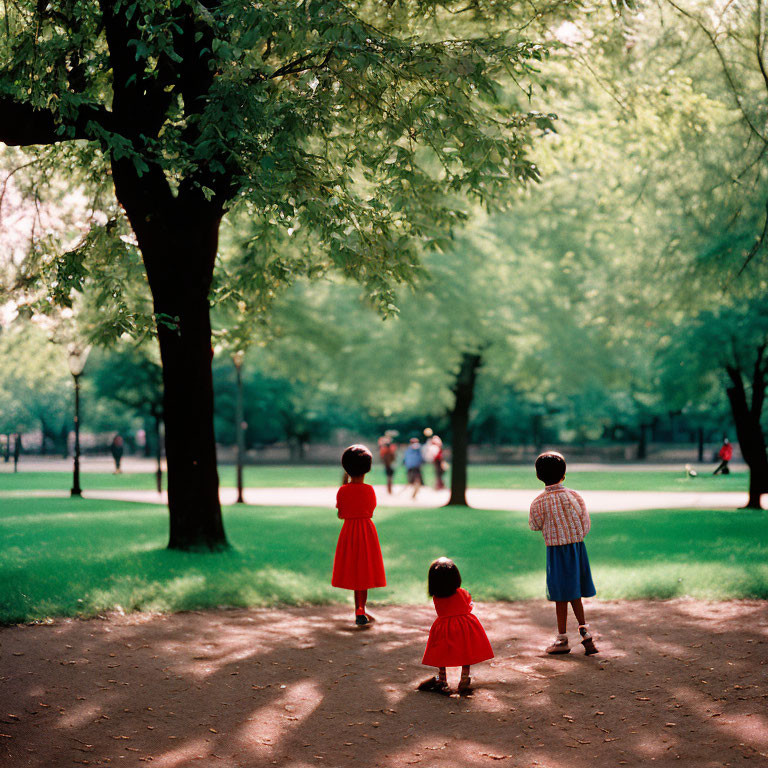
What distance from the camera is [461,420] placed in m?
22.4

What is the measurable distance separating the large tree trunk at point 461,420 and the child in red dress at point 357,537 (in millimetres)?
13982

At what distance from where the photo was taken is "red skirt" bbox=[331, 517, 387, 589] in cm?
764

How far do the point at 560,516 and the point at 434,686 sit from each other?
1637 mm

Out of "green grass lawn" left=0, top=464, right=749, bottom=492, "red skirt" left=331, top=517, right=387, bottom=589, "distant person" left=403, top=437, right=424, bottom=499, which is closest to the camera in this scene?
"red skirt" left=331, top=517, right=387, bottom=589

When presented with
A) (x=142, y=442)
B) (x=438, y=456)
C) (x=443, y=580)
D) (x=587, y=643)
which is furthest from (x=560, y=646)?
(x=142, y=442)

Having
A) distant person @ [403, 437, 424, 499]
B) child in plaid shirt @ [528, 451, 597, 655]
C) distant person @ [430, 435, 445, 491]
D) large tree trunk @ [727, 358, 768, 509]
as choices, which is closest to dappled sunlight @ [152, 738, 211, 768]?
child in plaid shirt @ [528, 451, 597, 655]

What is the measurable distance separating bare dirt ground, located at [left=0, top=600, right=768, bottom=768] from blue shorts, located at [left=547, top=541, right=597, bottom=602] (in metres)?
0.50

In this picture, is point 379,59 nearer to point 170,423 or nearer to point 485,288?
point 170,423

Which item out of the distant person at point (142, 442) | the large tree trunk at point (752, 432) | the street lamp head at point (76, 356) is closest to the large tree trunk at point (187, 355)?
the street lamp head at point (76, 356)

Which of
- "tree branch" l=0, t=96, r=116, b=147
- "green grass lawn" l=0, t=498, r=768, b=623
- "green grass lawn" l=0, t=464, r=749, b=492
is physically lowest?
"green grass lawn" l=0, t=464, r=749, b=492

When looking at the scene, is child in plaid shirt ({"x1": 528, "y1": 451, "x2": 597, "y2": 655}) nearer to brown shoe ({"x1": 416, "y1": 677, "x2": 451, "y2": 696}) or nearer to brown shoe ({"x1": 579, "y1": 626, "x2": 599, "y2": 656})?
brown shoe ({"x1": 579, "y1": 626, "x2": 599, "y2": 656})

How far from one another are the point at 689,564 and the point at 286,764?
8142 mm

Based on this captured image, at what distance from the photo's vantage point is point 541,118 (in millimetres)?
8844

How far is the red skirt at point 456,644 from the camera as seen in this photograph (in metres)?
5.63
